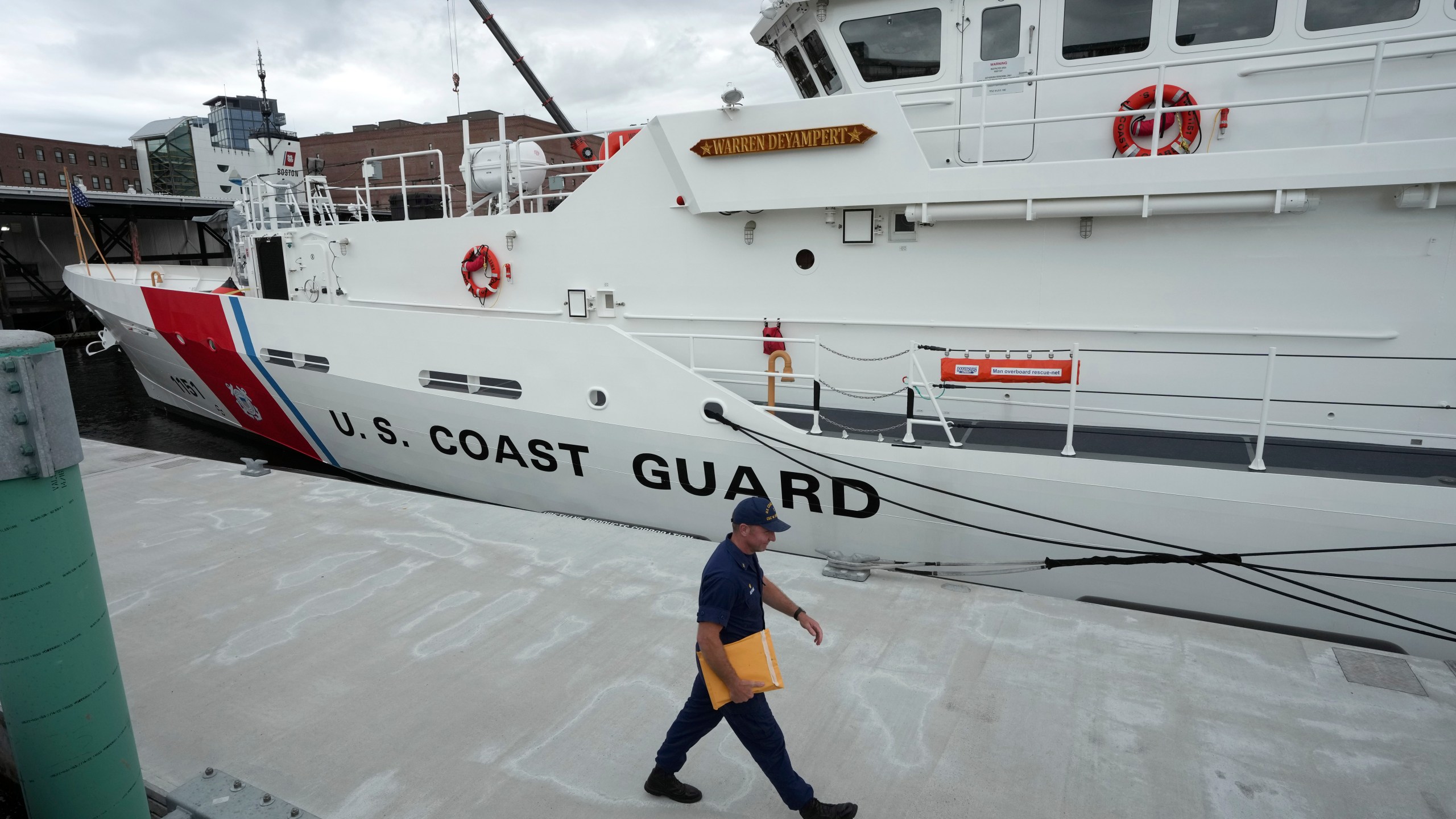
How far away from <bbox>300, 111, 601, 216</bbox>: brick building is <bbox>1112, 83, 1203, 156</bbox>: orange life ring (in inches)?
1467

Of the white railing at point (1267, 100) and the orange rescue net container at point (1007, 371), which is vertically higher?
the white railing at point (1267, 100)

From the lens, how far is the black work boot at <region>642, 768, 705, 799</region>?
8.67 ft

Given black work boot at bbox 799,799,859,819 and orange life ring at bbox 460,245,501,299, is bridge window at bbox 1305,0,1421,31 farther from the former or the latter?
orange life ring at bbox 460,245,501,299

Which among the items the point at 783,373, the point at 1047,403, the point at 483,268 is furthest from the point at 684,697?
the point at 483,268

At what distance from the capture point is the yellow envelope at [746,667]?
2.39 meters

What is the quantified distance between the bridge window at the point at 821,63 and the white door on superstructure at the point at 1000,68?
1.13 m

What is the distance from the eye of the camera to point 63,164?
1859 inches

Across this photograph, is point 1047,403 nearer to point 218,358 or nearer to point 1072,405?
point 1072,405

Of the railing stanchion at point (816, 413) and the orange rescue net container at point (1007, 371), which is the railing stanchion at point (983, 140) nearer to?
the orange rescue net container at point (1007, 371)

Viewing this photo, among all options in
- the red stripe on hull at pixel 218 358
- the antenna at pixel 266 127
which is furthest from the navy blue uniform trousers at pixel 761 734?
the antenna at pixel 266 127

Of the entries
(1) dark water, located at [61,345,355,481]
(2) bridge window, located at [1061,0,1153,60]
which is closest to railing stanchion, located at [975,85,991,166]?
(2) bridge window, located at [1061,0,1153,60]

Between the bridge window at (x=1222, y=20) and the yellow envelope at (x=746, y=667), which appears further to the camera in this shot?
the bridge window at (x=1222, y=20)

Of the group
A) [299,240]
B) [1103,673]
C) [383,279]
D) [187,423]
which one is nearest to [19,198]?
[187,423]

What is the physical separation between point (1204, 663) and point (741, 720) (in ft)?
7.61
